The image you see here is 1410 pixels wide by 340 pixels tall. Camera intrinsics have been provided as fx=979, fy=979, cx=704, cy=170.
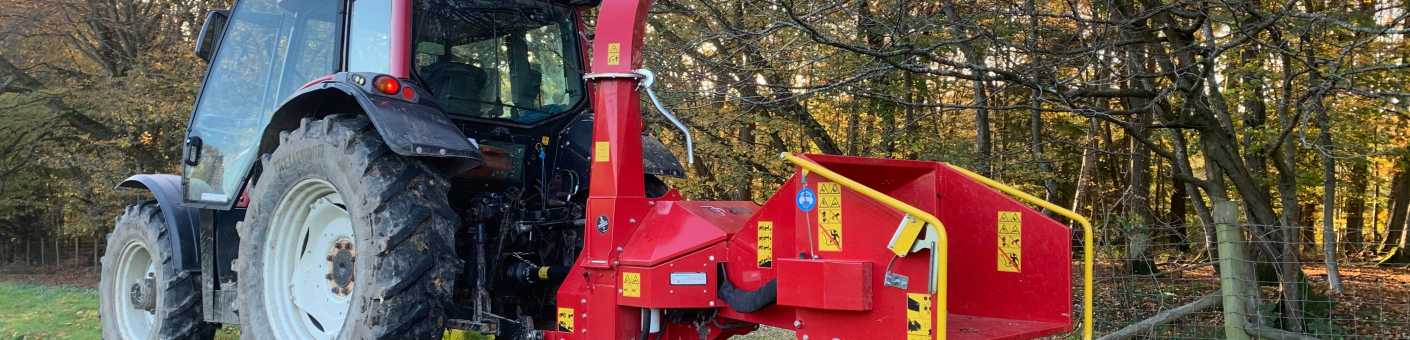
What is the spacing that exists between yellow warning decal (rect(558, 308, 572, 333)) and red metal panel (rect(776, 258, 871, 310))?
103 centimetres

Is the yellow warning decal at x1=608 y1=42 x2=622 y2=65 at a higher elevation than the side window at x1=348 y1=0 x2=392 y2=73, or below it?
below

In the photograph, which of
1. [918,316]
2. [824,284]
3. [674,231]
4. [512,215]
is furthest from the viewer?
[512,215]

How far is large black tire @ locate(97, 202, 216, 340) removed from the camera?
5.17 meters

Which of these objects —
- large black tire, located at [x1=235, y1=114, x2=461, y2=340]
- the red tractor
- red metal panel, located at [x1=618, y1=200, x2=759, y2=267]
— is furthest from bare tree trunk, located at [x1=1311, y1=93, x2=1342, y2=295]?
large black tire, located at [x1=235, y1=114, x2=461, y2=340]

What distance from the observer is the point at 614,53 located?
156 inches

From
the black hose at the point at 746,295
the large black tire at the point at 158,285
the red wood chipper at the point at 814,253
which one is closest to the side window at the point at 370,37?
the red wood chipper at the point at 814,253

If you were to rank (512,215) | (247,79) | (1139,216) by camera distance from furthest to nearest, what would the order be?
(1139,216) < (247,79) < (512,215)

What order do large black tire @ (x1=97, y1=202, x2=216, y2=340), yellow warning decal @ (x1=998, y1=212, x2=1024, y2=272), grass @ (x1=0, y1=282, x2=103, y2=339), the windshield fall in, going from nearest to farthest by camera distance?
yellow warning decal @ (x1=998, y1=212, x2=1024, y2=272), the windshield, large black tire @ (x1=97, y1=202, x2=216, y2=340), grass @ (x1=0, y1=282, x2=103, y2=339)

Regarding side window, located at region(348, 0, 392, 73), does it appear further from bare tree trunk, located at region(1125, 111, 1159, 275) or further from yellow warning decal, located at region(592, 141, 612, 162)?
bare tree trunk, located at region(1125, 111, 1159, 275)

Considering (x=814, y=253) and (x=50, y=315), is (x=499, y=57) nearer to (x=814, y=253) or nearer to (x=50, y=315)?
(x=814, y=253)

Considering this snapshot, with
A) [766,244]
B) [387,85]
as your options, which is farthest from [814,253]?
[387,85]

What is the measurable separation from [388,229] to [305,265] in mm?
846

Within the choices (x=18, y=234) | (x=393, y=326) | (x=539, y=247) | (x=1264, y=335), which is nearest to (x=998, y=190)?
(x=539, y=247)

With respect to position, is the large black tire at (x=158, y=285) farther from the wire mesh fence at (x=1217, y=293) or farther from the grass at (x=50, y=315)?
the wire mesh fence at (x=1217, y=293)
